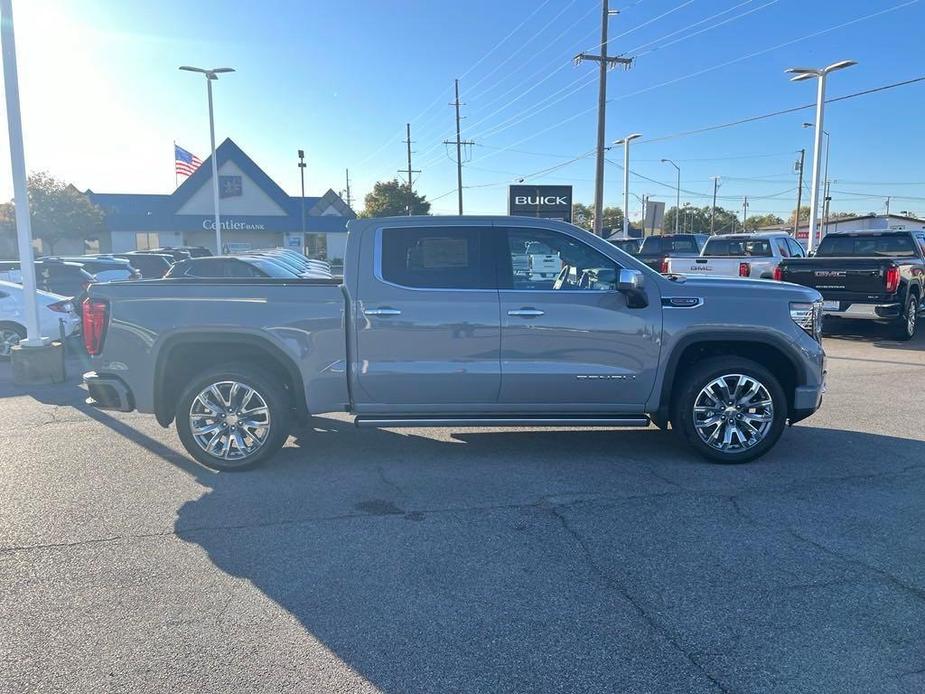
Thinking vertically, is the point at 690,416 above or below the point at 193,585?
above

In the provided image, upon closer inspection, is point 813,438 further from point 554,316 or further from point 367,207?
point 367,207

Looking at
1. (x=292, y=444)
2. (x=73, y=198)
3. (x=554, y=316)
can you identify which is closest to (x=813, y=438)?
(x=554, y=316)

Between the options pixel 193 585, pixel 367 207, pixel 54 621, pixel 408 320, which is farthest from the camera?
pixel 367 207

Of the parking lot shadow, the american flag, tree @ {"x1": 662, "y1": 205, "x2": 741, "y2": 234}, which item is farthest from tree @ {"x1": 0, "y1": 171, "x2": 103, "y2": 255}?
tree @ {"x1": 662, "y1": 205, "x2": 741, "y2": 234}

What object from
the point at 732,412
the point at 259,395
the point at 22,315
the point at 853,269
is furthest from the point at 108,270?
the point at 853,269

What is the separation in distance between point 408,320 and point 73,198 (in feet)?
156

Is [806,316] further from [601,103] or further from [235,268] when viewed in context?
[601,103]

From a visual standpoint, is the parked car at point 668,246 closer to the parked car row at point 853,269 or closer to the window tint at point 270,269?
the parked car row at point 853,269

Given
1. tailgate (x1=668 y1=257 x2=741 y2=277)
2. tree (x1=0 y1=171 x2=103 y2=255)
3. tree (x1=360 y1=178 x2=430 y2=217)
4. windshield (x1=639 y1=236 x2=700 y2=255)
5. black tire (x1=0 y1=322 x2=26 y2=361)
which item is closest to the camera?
black tire (x1=0 y1=322 x2=26 y2=361)

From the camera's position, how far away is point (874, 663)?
2.87 meters

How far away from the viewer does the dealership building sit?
44.6 metres

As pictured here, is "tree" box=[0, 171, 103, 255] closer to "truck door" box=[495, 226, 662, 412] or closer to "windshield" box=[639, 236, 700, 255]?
"windshield" box=[639, 236, 700, 255]

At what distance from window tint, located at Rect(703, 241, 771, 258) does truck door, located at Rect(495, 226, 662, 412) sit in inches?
476

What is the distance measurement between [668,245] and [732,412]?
20535mm
